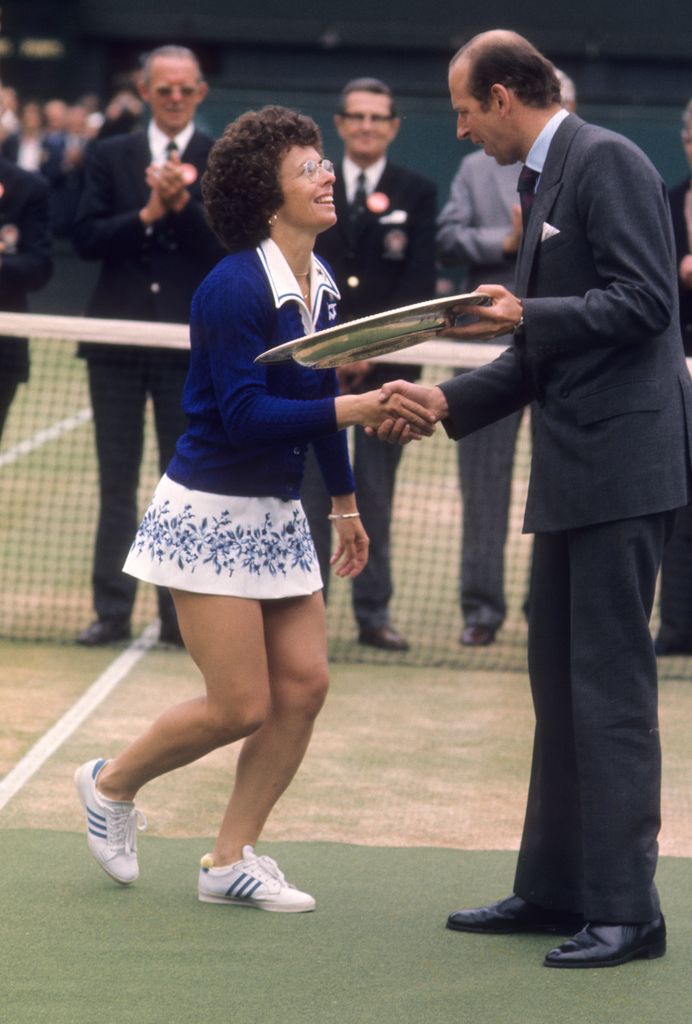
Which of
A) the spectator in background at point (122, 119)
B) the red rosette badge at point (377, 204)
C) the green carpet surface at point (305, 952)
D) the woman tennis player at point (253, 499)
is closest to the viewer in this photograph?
the green carpet surface at point (305, 952)

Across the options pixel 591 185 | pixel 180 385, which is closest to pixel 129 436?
pixel 180 385

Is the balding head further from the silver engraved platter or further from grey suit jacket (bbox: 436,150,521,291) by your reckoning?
grey suit jacket (bbox: 436,150,521,291)

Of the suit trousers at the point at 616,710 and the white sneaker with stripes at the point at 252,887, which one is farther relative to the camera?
the white sneaker with stripes at the point at 252,887

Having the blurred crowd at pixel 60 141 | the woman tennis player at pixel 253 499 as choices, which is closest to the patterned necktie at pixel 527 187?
the woman tennis player at pixel 253 499

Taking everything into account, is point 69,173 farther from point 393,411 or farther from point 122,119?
point 393,411

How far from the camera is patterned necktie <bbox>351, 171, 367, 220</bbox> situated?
337 inches

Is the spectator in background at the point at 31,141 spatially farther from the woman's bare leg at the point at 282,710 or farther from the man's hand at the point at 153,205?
the woman's bare leg at the point at 282,710

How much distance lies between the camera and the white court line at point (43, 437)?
12.9 m

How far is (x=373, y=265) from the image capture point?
851 centimetres

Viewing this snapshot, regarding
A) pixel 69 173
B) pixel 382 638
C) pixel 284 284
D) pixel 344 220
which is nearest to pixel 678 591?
pixel 382 638

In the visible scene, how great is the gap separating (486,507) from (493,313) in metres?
4.25

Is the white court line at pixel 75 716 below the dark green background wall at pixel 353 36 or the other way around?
below

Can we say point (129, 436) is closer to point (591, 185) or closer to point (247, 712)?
point (247, 712)

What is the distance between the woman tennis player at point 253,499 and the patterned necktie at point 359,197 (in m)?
3.50
